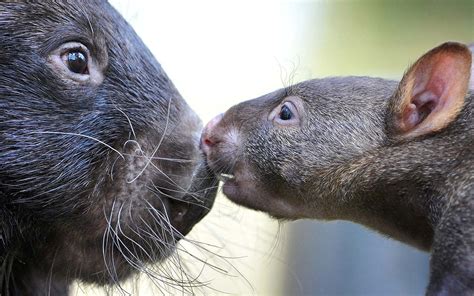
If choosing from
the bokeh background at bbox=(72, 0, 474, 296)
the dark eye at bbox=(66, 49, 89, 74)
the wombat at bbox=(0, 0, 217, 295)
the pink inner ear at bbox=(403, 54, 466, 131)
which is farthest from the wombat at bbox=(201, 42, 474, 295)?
the bokeh background at bbox=(72, 0, 474, 296)

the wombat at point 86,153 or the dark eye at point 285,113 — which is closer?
the wombat at point 86,153

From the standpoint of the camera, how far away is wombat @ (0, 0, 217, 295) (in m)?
2.11

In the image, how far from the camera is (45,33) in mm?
2150

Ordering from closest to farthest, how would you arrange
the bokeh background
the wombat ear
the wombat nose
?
the wombat ear < the wombat nose < the bokeh background

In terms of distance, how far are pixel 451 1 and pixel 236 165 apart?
1.42m

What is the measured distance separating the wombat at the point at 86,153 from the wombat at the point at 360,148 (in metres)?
0.13

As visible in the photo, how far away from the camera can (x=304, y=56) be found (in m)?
3.40

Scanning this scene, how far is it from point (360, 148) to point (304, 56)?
1195mm

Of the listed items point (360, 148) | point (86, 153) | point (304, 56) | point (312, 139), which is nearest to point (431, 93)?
point (360, 148)

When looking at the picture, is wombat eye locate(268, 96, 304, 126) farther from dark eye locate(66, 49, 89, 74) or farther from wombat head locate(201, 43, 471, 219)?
dark eye locate(66, 49, 89, 74)

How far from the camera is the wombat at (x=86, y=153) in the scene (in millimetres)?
2105

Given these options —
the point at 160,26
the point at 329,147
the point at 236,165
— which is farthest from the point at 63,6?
the point at 160,26

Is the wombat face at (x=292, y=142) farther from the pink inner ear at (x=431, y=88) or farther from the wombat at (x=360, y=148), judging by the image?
the pink inner ear at (x=431, y=88)

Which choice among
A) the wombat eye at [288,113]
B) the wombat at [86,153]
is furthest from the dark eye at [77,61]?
the wombat eye at [288,113]
